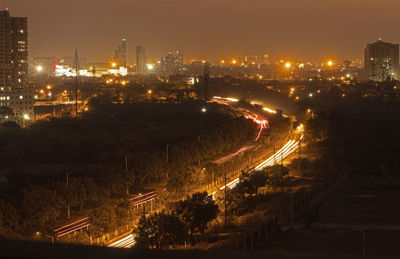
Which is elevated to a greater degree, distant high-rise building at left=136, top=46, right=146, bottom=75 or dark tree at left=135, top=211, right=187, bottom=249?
distant high-rise building at left=136, top=46, right=146, bottom=75

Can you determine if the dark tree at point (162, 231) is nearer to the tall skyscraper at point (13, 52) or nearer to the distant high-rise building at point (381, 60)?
the tall skyscraper at point (13, 52)

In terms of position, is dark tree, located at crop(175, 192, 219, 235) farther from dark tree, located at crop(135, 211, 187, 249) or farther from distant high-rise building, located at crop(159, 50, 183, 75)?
distant high-rise building, located at crop(159, 50, 183, 75)

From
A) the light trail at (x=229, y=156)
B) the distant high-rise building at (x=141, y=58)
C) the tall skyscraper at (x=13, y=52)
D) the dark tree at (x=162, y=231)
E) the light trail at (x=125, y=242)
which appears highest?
the distant high-rise building at (x=141, y=58)

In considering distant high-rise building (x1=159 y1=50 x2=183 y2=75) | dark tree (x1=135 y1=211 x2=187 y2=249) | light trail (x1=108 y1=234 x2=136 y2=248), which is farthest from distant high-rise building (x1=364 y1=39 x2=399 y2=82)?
dark tree (x1=135 y1=211 x2=187 y2=249)

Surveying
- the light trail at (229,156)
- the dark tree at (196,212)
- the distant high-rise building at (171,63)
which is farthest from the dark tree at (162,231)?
the distant high-rise building at (171,63)

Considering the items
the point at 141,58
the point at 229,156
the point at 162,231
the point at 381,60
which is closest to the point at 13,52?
the point at 229,156

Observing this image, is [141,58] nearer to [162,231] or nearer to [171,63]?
[171,63]

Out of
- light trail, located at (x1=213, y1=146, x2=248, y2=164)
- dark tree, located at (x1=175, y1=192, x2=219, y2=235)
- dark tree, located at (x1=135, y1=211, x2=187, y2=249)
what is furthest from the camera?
light trail, located at (x1=213, y1=146, x2=248, y2=164)

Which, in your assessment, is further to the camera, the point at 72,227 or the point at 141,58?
the point at 141,58

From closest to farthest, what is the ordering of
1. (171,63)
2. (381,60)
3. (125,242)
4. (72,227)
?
1. (125,242)
2. (72,227)
3. (381,60)
4. (171,63)
